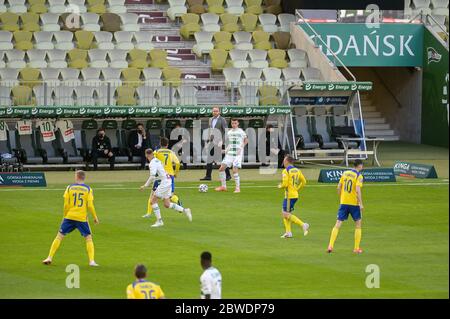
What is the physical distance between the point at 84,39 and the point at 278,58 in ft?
24.5

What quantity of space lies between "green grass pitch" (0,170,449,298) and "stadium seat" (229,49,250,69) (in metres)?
10.1

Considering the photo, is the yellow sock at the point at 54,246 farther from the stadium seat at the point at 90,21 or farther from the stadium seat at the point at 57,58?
the stadium seat at the point at 90,21

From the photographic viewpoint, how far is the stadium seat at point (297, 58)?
4200 cm

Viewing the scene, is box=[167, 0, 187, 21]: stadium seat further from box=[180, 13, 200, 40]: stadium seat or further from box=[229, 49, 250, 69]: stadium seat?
box=[229, 49, 250, 69]: stadium seat

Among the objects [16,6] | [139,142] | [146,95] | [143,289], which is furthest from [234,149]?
[143,289]

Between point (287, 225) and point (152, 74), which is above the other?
point (152, 74)

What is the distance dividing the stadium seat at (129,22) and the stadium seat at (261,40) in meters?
4.67

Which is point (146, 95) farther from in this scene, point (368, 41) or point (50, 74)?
point (368, 41)

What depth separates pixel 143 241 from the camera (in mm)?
22594

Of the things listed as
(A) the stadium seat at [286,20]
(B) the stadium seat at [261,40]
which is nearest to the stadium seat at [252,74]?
(B) the stadium seat at [261,40]

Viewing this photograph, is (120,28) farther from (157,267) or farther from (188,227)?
(157,267)

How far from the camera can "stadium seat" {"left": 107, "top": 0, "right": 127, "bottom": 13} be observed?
→ 141 feet

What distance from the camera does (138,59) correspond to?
40500 mm

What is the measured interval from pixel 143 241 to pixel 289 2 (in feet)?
77.1
